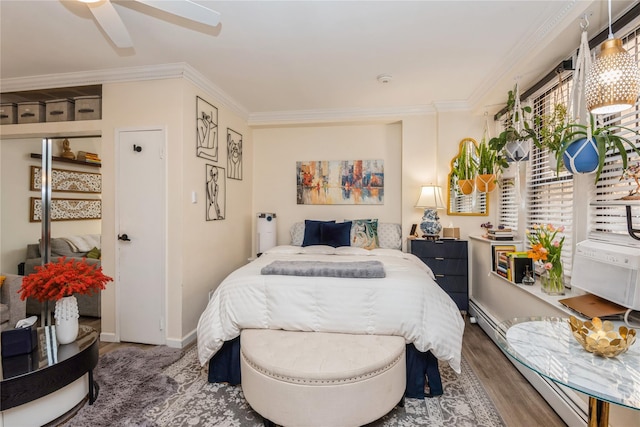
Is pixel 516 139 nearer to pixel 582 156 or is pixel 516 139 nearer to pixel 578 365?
pixel 582 156

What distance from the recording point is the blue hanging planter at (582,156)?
5.63 ft

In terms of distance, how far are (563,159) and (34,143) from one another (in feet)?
15.8

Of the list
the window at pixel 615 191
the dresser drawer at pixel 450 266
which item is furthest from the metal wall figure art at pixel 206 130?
the window at pixel 615 191

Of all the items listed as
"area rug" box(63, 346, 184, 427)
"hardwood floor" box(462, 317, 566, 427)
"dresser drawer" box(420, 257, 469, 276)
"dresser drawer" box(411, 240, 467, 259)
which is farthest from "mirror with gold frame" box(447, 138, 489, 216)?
"area rug" box(63, 346, 184, 427)

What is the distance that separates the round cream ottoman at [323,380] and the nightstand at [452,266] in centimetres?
191

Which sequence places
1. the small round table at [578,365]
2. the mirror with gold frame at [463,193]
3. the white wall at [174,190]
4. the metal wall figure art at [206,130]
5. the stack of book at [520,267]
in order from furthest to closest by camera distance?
the mirror with gold frame at [463,193], the metal wall figure art at [206,130], the white wall at [174,190], the stack of book at [520,267], the small round table at [578,365]

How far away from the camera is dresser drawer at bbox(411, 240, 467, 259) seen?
351 centimetres

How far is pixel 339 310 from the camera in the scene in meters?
2.01

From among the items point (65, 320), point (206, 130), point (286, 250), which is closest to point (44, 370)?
point (65, 320)

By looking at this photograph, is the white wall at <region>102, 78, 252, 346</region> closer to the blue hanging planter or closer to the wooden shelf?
the wooden shelf

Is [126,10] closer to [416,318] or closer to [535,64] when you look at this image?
[416,318]

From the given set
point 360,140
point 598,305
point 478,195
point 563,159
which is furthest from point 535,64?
point 360,140

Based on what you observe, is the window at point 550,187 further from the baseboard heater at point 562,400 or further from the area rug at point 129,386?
the area rug at point 129,386

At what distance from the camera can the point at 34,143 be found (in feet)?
11.0
